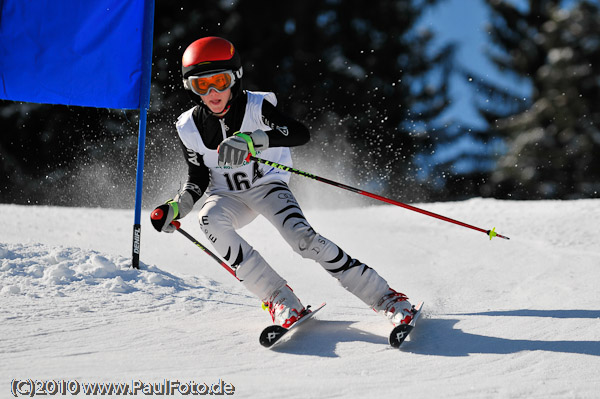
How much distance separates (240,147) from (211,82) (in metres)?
0.38

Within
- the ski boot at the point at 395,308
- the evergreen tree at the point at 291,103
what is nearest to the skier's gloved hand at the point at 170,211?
the ski boot at the point at 395,308

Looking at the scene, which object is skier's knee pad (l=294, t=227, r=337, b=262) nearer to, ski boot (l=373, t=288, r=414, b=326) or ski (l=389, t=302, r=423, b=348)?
ski boot (l=373, t=288, r=414, b=326)

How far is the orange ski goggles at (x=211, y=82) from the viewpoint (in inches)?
123

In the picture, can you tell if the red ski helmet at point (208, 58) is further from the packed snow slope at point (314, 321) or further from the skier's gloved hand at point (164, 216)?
the packed snow slope at point (314, 321)

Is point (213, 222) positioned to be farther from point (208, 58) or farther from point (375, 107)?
point (375, 107)

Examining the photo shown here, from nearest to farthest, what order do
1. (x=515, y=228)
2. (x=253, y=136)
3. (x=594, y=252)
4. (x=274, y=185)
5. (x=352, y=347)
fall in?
1. (x=352, y=347)
2. (x=253, y=136)
3. (x=274, y=185)
4. (x=594, y=252)
5. (x=515, y=228)

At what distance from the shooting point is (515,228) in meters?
6.21

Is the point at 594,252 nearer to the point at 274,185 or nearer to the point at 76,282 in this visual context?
the point at 274,185

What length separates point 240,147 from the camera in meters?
2.99

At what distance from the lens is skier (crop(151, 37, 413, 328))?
3064mm

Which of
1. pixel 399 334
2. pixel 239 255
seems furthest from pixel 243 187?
pixel 399 334

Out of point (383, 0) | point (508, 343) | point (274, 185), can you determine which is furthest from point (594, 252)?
point (383, 0)

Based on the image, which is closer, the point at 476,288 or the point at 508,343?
the point at 508,343

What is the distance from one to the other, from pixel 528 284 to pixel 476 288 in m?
0.33
